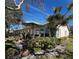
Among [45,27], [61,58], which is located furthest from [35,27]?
[61,58]

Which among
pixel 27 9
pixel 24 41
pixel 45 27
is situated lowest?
pixel 24 41

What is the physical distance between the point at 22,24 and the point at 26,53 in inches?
10.4

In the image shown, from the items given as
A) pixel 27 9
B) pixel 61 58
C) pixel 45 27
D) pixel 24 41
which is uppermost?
pixel 27 9

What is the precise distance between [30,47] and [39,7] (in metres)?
0.37

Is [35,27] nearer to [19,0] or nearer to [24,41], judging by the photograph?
[24,41]

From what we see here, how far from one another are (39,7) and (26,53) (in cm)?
44

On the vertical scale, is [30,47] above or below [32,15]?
below

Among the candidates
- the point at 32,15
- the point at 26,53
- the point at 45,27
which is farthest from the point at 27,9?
the point at 26,53

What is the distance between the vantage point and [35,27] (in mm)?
1884

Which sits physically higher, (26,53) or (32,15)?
(32,15)

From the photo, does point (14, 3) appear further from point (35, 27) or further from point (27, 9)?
point (35, 27)

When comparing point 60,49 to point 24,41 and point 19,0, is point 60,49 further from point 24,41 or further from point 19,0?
point 19,0
